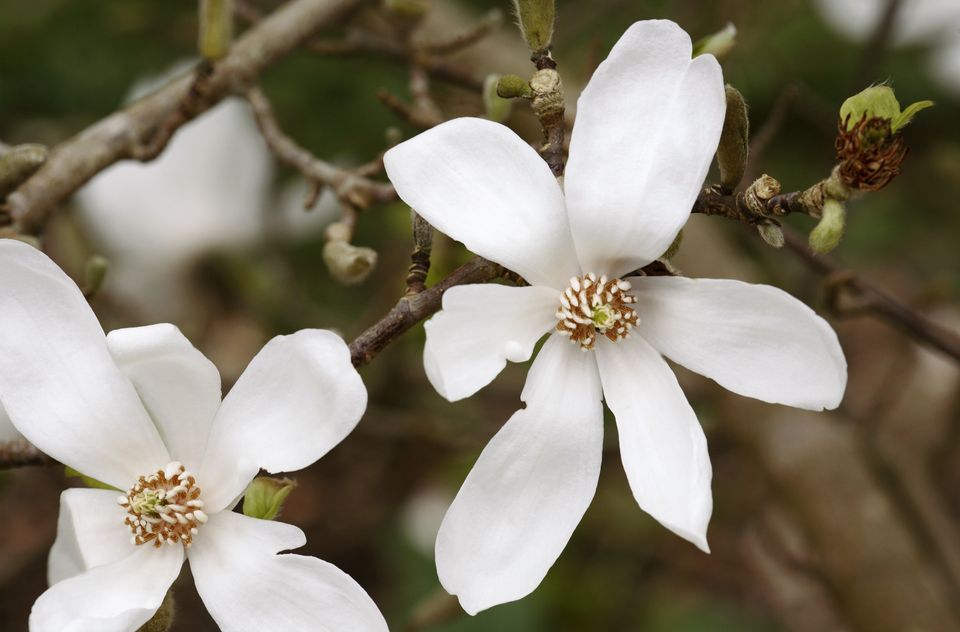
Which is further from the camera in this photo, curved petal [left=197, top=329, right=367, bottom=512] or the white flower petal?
the white flower petal

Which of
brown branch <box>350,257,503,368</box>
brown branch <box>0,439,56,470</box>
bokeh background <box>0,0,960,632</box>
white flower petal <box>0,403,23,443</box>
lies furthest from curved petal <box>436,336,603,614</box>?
bokeh background <box>0,0,960,632</box>

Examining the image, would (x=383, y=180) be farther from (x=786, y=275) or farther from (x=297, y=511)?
(x=297, y=511)

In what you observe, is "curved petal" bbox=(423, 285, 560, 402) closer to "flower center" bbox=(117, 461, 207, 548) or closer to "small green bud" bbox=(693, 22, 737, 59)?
"flower center" bbox=(117, 461, 207, 548)

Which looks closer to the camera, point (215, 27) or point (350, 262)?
point (350, 262)

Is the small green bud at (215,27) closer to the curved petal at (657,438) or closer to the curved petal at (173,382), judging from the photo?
the curved petal at (173,382)

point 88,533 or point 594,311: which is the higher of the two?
point 594,311

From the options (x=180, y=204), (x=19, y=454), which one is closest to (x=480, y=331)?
(x=19, y=454)

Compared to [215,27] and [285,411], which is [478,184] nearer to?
[285,411]
